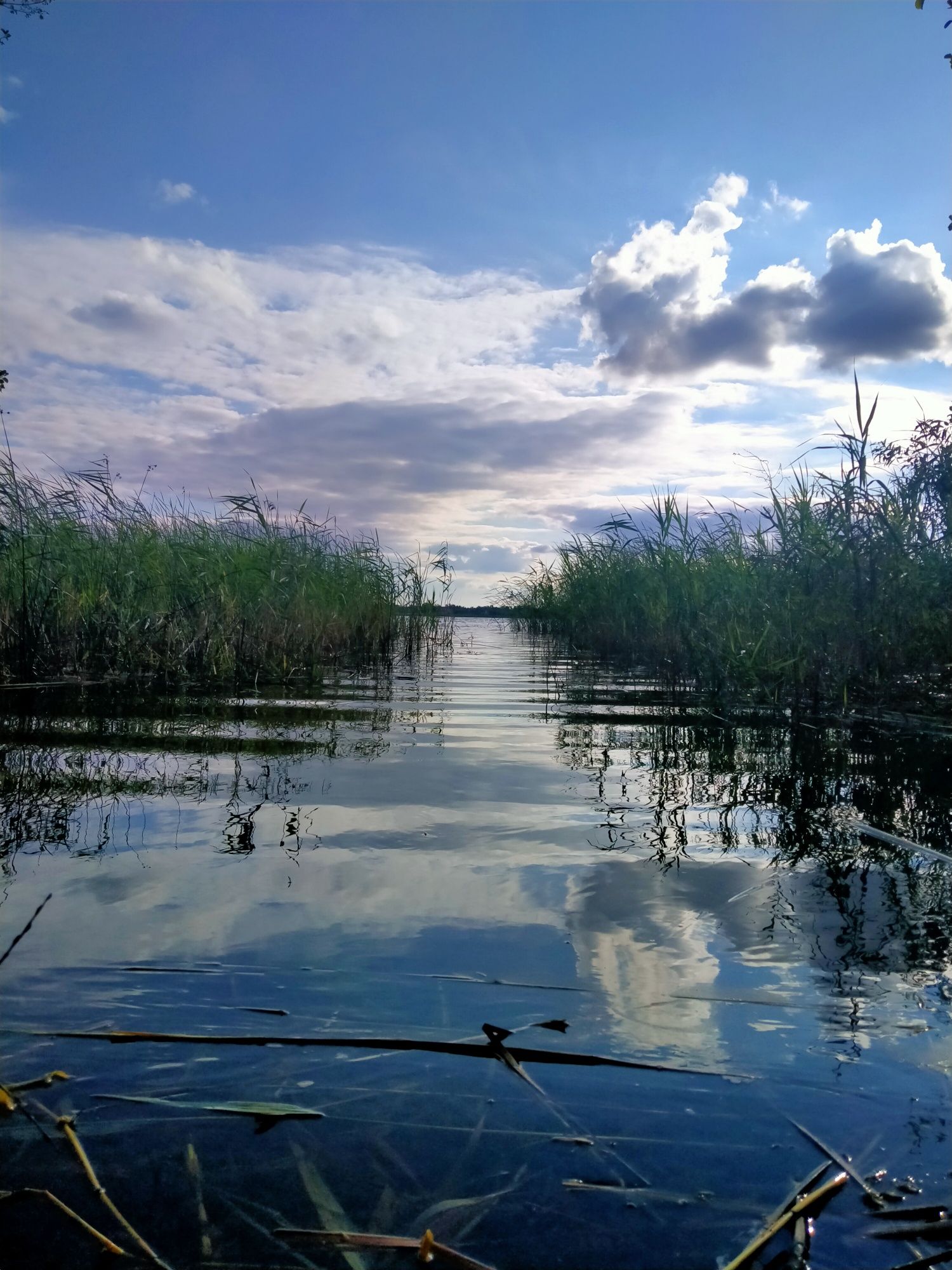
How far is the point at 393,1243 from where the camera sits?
969 millimetres

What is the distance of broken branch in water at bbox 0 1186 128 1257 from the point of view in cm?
96

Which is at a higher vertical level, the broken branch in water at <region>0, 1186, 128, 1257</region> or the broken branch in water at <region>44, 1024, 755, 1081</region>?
the broken branch in water at <region>44, 1024, 755, 1081</region>

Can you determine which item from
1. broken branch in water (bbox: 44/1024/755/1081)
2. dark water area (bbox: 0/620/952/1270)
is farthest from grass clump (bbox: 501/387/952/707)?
broken branch in water (bbox: 44/1024/755/1081)

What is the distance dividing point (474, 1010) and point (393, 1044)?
7.2 inches

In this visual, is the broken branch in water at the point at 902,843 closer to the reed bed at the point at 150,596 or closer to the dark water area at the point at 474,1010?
the dark water area at the point at 474,1010

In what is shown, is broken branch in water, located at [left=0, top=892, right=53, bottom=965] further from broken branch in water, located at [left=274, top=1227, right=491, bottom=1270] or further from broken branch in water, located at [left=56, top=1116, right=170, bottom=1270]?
broken branch in water, located at [left=274, top=1227, right=491, bottom=1270]

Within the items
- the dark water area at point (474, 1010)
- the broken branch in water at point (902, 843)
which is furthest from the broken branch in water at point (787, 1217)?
the broken branch in water at point (902, 843)

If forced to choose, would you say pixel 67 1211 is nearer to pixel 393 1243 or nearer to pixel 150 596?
pixel 393 1243

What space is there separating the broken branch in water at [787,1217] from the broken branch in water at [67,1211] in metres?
0.67

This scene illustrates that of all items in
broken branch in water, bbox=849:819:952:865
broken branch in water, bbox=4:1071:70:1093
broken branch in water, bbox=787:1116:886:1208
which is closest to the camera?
broken branch in water, bbox=787:1116:886:1208

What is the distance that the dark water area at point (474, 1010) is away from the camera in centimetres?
103

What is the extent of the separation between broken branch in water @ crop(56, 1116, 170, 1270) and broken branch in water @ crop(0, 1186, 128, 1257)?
0.02 meters

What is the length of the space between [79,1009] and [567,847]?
1.38 meters

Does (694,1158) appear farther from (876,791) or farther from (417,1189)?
(876,791)
